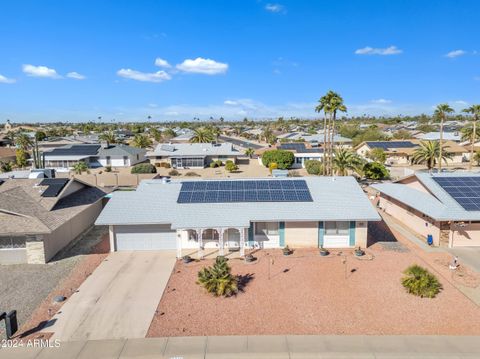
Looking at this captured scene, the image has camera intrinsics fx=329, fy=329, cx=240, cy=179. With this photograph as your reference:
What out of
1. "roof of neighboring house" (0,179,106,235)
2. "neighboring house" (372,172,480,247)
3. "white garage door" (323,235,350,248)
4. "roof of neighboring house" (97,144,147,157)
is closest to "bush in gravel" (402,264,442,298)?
"white garage door" (323,235,350,248)

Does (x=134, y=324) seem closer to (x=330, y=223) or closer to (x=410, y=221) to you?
(x=330, y=223)

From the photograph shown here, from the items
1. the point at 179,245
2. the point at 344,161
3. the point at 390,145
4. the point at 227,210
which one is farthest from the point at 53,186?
the point at 390,145

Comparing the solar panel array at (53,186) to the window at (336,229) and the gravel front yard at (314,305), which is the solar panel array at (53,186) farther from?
the window at (336,229)

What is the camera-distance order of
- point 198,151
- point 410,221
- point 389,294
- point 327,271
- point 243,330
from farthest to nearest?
point 198,151 < point 410,221 < point 327,271 < point 389,294 < point 243,330

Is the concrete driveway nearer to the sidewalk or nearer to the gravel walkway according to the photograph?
the sidewalk

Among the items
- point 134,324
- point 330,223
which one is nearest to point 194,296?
point 134,324

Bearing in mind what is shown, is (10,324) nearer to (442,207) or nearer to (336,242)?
(336,242)

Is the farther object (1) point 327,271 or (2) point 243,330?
(1) point 327,271

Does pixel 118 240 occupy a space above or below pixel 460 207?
below
